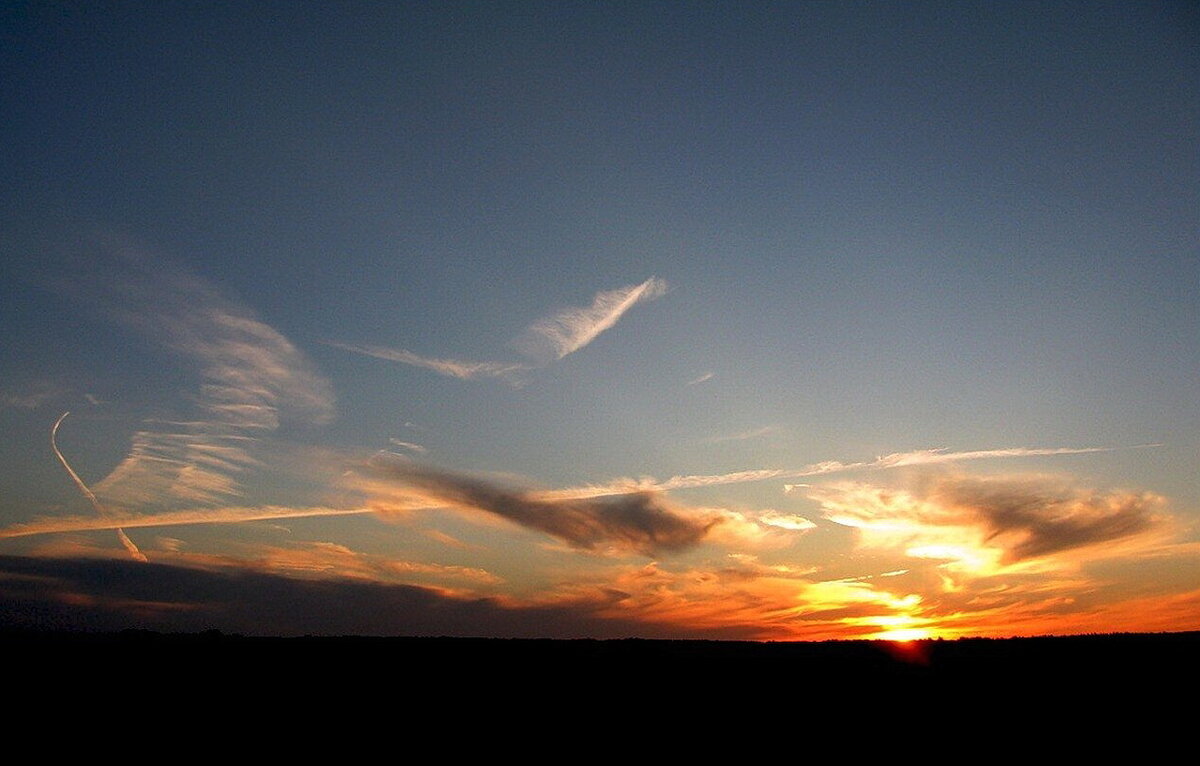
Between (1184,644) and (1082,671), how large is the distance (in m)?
7.94

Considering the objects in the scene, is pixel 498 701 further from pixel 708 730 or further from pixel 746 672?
pixel 746 672

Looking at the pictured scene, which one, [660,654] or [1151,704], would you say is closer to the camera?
[1151,704]

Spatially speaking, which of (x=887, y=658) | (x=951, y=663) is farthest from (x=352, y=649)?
(x=951, y=663)

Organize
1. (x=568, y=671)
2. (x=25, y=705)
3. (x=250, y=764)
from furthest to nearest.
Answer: (x=568, y=671)
(x=25, y=705)
(x=250, y=764)

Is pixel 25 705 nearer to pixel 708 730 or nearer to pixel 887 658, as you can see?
pixel 708 730

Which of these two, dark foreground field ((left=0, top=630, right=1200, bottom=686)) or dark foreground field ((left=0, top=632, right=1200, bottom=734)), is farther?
dark foreground field ((left=0, top=630, right=1200, bottom=686))

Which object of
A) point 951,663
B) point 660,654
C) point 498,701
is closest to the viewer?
point 498,701

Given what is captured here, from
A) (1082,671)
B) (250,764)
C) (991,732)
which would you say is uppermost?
(1082,671)

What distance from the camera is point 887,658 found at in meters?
23.6

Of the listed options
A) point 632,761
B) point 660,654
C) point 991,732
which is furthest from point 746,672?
point 632,761

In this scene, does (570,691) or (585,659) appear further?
(585,659)

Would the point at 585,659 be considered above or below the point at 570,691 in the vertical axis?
above

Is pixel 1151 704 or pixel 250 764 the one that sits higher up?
pixel 1151 704

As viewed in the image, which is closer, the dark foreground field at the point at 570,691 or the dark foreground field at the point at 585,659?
the dark foreground field at the point at 570,691
